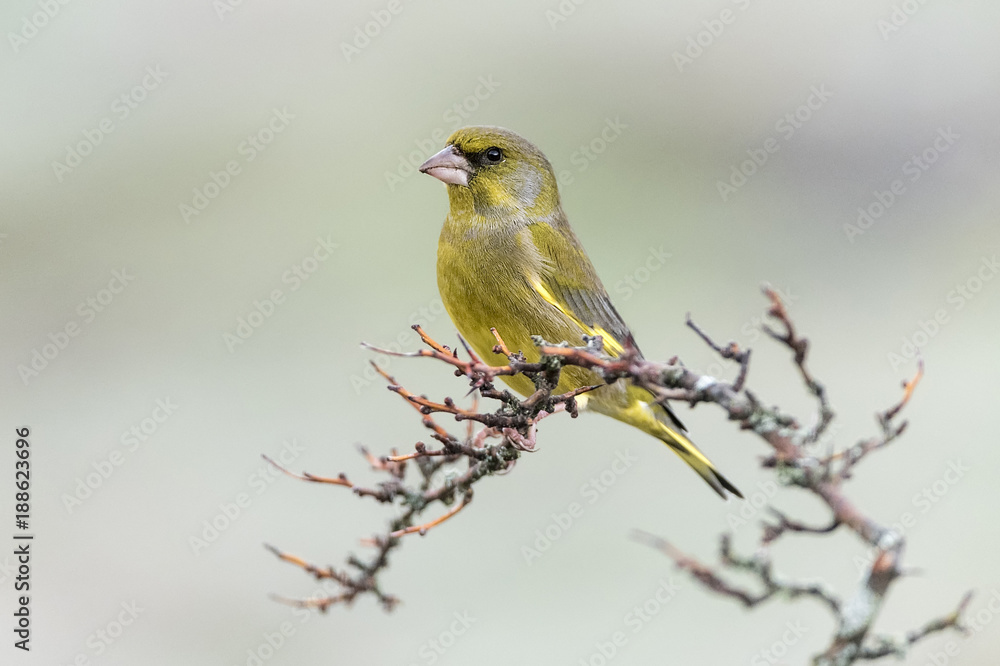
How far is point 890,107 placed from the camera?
26.2ft

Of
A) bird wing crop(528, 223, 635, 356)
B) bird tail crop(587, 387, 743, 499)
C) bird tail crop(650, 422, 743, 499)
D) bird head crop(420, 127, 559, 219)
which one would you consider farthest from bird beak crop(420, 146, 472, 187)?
bird tail crop(650, 422, 743, 499)

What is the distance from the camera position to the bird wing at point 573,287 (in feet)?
9.47

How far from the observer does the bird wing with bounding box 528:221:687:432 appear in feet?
9.47

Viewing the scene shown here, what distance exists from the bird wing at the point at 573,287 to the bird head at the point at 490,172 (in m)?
0.12

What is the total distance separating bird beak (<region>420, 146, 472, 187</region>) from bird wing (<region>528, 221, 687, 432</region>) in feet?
0.93

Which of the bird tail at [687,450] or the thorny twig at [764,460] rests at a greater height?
the bird tail at [687,450]

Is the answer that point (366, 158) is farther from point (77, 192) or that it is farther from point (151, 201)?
point (77, 192)

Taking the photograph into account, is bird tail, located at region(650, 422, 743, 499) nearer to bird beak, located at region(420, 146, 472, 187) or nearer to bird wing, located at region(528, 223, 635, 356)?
bird wing, located at region(528, 223, 635, 356)

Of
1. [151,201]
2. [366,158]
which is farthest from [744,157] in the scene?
[151,201]

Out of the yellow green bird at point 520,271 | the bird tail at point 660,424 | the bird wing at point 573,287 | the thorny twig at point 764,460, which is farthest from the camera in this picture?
the bird tail at point 660,424

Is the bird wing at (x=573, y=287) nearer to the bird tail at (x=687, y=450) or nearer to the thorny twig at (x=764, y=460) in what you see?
the bird tail at (x=687, y=450)

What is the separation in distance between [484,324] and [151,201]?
19.1ft

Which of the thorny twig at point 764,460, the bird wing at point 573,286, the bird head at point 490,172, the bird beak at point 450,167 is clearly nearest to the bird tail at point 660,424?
the bird wing at point 573,286

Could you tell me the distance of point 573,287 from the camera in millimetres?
2990
